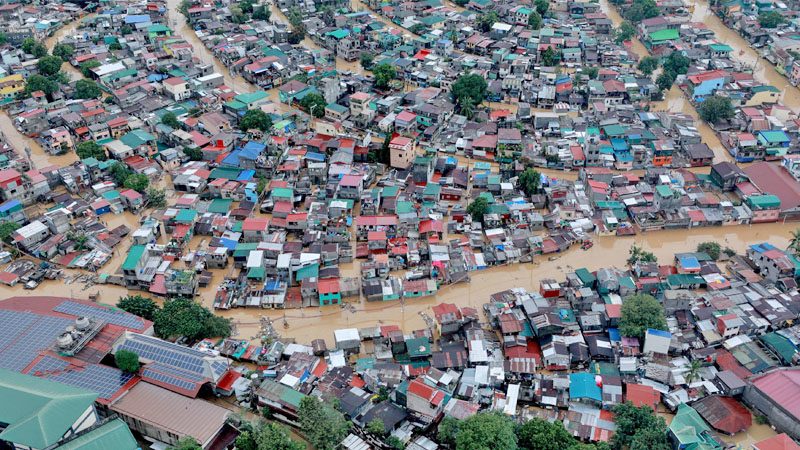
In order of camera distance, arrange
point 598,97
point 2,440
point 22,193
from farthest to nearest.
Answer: point 598,97, point 22,193, point 2,440

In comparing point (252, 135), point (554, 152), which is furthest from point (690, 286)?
point (252, 135)

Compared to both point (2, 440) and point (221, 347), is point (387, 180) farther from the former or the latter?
point (2, 440)

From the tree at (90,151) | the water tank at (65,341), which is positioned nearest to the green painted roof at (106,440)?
the water tank at (65,341)

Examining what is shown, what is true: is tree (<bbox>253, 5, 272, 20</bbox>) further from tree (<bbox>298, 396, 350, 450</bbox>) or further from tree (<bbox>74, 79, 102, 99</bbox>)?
tree (<bbox>298, 396, 350, 450</bbox>)

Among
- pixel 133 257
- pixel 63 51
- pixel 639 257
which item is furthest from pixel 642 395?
pixel 63 51

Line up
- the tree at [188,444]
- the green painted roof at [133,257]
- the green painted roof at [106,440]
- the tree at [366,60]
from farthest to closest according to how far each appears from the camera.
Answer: the tree at [366,60] → the green painted roof at [133,257] → the tree at [188,444] → the green painted roof at [106,440]

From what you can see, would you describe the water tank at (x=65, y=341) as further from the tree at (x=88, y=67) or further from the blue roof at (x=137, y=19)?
the blue roof at (x=137, y=19)
